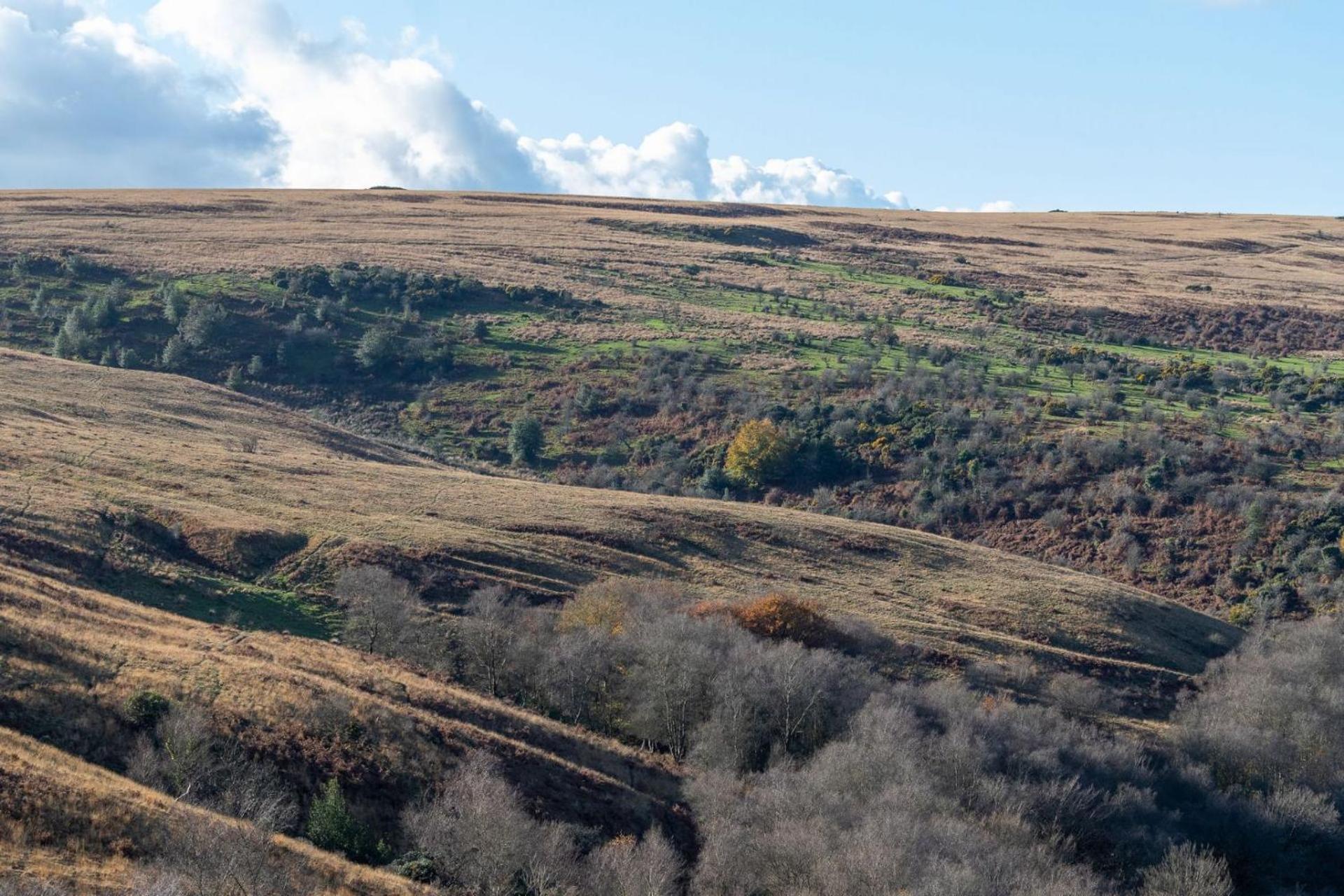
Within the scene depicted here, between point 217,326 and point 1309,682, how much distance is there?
261ft

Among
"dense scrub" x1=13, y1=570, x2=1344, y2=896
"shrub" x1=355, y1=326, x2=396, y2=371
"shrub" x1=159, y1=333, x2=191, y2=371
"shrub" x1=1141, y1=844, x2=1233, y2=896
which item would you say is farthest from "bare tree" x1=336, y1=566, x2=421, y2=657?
"shrub" x1=159, y1=333, x2=191, y2=371

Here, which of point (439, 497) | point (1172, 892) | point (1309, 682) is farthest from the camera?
point (439, 497)

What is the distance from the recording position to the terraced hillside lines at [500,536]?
44.9 metres

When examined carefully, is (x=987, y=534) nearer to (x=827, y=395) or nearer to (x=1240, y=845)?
(x=827, y=395)

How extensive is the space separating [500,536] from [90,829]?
29.2 m

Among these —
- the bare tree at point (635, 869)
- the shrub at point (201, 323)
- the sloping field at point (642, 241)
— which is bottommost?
the bare tree at point (635, 869)

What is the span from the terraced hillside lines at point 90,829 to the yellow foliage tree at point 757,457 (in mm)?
54221

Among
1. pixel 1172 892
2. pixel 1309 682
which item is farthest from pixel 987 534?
pixel 1172 892

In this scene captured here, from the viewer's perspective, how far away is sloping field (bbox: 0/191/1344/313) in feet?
367

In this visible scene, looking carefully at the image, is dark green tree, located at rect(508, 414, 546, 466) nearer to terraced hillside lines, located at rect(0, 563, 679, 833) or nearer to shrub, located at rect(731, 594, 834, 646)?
shrub, located at rect(731, 594, 834, 646)

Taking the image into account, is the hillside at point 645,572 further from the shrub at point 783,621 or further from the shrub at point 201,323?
the shrub at point 201,323

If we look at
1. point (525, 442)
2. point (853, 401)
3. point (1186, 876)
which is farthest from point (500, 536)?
point (853, 401)

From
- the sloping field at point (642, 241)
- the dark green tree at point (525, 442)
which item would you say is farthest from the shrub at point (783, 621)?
the sloping field at point (642, 241)

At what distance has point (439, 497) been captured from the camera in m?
55.8
